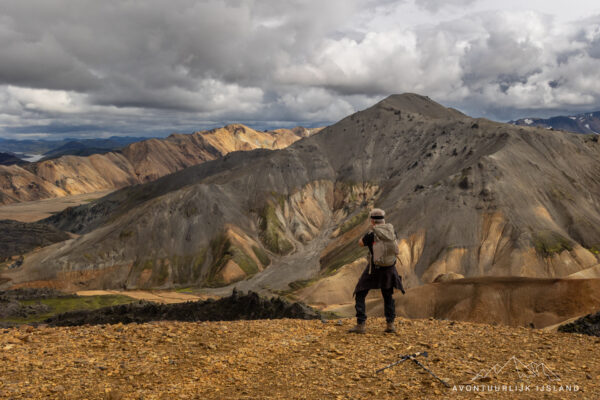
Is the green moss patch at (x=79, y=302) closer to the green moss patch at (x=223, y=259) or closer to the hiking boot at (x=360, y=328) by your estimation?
the green moss patch at (x=223, y=259)

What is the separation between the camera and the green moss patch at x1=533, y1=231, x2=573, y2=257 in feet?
266

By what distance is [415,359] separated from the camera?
28.5ft

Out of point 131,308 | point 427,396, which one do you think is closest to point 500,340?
point 427,396

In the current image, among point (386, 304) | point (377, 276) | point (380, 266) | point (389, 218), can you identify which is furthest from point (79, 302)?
point (389, 218)

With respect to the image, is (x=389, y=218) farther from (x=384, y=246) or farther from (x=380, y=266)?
(x=384, y=246)

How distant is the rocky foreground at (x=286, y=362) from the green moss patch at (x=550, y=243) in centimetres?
8328

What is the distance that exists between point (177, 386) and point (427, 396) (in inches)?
191

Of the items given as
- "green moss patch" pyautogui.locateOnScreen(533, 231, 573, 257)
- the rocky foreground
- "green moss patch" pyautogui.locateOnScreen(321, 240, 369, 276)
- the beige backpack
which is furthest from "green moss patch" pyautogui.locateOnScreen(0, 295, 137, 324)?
"green moss patch" pyautogui.locateOnScreen(533, 231, 573, 257)

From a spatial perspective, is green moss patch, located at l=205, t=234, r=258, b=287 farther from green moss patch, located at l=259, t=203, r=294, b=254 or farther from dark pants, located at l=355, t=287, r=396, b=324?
dark pants, located at l=355, t=287, r=396, b=324

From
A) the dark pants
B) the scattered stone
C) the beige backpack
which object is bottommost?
the scattered stone

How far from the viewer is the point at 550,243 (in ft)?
270

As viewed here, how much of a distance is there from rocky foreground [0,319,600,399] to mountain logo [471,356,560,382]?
0.09 feet

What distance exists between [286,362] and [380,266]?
3523 mm

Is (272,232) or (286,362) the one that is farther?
(272,232)
